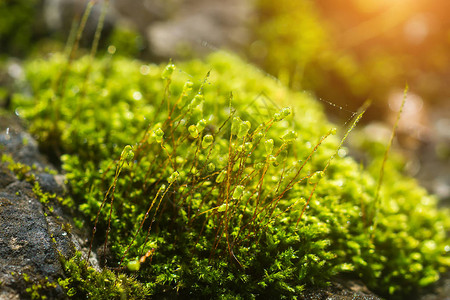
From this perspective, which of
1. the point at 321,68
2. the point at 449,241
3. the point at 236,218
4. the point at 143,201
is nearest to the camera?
the point at 236,218

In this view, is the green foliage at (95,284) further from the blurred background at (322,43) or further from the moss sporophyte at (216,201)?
the blurred background at (322,43)

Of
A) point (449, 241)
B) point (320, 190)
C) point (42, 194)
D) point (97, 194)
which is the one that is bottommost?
point (42, 194)

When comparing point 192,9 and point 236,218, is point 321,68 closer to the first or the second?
point 192,9

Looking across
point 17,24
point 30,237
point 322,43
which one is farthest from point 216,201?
point 17,24

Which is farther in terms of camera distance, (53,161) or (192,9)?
(192,9)

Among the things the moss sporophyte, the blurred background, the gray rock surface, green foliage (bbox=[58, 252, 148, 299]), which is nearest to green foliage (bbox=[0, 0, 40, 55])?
the blurred background

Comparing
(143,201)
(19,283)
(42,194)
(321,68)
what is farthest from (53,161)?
(321,68)

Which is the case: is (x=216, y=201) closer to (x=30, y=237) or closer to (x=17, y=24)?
(x=30, y=237)

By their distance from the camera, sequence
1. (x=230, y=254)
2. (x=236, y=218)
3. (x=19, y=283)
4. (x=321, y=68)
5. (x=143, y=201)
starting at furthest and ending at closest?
1. (x=321, y=68)
2. (x=143, y=201)
3. (x=236, y=218)
4. (x=230, y=254)
5. (x=19, y=283)
